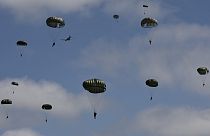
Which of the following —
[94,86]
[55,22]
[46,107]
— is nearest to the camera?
[94,86]

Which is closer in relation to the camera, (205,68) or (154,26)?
(154,26)

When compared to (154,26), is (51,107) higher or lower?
lower

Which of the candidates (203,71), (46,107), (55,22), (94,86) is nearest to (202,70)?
(203,71)

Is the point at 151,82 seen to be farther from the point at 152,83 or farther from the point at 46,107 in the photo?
the point at 46,107

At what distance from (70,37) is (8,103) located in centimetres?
2816

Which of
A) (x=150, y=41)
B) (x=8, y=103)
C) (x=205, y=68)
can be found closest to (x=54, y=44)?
(x=150, y=41)

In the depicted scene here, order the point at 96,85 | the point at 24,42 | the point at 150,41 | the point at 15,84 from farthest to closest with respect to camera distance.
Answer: the point at 15,84 < the point at 24,42 < the point at 150,41 < the point at 96,85

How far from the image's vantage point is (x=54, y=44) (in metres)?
111

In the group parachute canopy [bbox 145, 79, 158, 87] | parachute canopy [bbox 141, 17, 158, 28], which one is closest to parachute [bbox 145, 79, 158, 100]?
parachute canopy [bbox 145, 79, 158, 87]

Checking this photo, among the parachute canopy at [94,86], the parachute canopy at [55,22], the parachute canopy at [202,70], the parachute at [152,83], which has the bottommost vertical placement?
the parachute canopy at [94,86]

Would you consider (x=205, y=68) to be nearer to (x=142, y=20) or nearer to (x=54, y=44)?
(x=142, y=20)

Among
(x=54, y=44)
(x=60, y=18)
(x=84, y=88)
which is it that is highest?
(x=60, y=18)

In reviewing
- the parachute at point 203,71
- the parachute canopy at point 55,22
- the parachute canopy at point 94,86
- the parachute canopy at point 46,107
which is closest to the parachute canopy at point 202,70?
the parachute at point 203,71

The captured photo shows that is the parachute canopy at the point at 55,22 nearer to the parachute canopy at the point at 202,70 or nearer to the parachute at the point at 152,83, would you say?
the parachute at the point at 152,83
